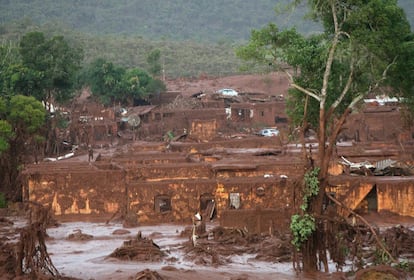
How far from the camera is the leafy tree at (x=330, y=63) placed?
19422mm

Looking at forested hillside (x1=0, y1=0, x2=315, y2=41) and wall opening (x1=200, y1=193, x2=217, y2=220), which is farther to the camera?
forested hillside (x1=0, y1=0, x2=315, y2=41)

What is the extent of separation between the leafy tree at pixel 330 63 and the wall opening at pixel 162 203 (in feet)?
21.8

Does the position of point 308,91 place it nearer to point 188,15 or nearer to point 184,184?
point 184,184

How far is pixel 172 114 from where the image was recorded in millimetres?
61656

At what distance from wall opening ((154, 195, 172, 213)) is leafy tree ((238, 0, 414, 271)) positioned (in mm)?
6638

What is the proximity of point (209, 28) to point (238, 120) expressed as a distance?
3608 inches

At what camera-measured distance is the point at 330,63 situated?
65.8 ft

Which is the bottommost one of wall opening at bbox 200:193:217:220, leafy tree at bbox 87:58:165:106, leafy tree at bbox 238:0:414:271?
wall opening at bbox 200:193:217:220

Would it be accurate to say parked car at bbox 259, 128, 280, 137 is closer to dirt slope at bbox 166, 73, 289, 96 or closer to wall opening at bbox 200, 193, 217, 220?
dirt slope at bbox 166, 73, 289, 96

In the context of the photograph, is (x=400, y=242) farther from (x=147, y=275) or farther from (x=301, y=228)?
(x=147, y=275)

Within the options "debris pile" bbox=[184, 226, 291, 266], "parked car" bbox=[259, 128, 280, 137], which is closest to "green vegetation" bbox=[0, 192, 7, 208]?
"debris pile" bbox=[184, 226, 291, 266]

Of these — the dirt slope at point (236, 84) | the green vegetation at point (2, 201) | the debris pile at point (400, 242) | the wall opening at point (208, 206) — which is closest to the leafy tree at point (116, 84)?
the dirt slope at point (236, 84)

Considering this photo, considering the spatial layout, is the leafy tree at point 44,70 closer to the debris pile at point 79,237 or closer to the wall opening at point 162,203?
the wall opening at point 162,203

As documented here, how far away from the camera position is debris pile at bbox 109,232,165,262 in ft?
70.8
